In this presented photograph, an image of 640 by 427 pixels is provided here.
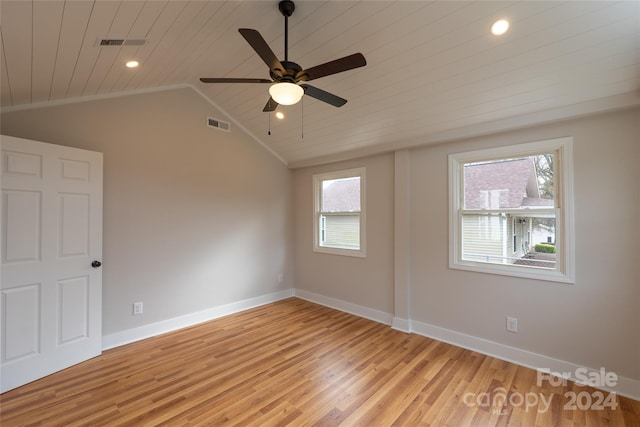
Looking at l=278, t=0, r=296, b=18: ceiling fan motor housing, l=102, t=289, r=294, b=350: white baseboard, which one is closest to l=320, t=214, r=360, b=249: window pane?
l=102, t=289, r=294, b=350: white baseboard

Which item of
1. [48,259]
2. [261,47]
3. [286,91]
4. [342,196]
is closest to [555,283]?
[342,196]

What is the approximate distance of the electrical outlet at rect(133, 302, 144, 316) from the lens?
3.29 meters

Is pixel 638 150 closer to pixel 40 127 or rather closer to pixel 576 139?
pixel 576 139

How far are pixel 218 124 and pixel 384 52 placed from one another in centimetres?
261

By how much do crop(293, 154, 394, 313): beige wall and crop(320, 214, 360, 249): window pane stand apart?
0.21 meters

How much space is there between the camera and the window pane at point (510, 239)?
2.76m

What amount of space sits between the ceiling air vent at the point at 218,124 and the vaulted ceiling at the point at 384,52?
71 cm

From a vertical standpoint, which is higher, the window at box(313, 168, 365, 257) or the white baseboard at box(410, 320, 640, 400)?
the window at box(313, 168, 365, 257)

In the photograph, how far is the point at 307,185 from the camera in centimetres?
500

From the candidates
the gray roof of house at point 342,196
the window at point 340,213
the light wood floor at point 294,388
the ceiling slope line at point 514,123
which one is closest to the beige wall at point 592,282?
the ceiling slope line at point 514,123

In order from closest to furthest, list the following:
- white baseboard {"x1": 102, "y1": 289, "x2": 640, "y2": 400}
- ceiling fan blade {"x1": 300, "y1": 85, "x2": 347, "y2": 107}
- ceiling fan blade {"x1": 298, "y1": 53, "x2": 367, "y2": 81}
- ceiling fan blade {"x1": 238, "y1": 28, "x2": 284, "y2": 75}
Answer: ceiling fan blade {"x1": 238, "y1": 28, "x2": 284, "y2": 75}
ceiling fan blade {"x1": 298, "y1": 53, "x2": 367, "y2": 81}
ceiling fan blade {"x1": 300, "y1": 85, "x2": 347, "y2": 107}
white baseboard {"x1": 102, "y1": 289, "x2": 640, "y2": 400}

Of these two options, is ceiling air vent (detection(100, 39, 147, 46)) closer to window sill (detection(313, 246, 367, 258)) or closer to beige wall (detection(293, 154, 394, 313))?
beige wall (detection(293, 154, 394, 313))

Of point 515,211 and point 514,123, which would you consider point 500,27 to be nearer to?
point 514,123

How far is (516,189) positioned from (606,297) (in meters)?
1.19
